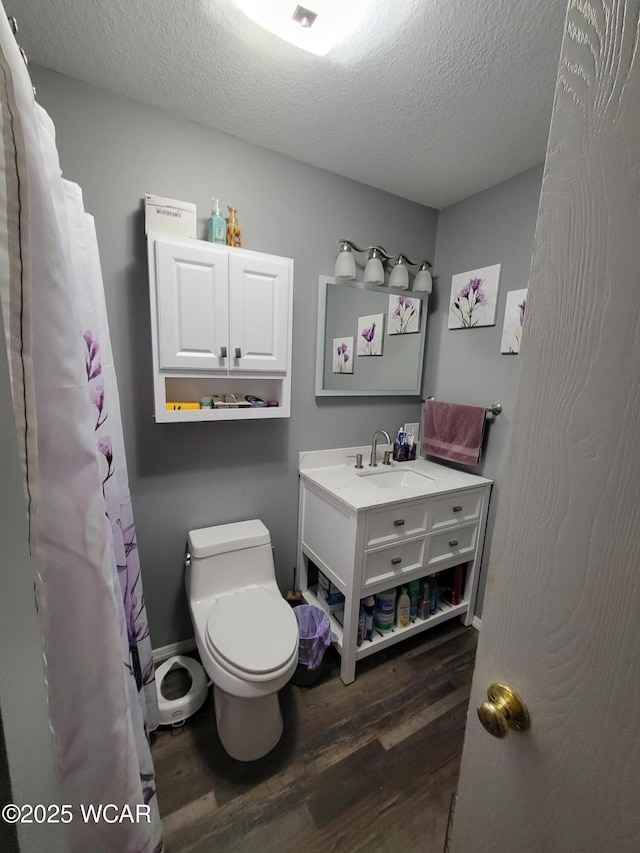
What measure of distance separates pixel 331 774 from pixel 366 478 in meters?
1.19

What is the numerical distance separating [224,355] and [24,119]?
95 cm

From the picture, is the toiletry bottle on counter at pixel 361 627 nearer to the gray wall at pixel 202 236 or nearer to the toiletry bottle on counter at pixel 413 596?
the toiletry bottle on counter at pixel 413 596

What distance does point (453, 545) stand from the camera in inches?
67.8

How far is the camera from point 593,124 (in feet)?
1.12

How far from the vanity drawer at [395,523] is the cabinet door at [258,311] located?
0.79m

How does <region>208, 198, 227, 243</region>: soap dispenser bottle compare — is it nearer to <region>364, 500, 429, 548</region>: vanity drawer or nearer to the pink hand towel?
<region>364, 500, 429, 548</region>: vanity drawer

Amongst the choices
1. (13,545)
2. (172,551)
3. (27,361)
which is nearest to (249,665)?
(172,551)

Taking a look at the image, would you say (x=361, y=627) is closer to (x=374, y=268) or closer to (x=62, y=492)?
(x=62, y=492)

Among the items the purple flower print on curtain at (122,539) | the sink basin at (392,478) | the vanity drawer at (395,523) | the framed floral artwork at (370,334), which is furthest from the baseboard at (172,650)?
the framed floral artwork at (370,334)

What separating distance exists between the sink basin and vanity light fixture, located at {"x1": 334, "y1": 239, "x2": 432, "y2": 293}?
106cm

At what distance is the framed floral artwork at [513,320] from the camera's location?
162 centimetres

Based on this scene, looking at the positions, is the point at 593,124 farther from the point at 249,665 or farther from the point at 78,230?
the point at 249,665

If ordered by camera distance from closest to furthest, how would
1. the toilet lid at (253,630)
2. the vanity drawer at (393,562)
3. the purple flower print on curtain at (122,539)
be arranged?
the purple flower print on curtain at (122,539), the toilet lid at (253,630), the vanity drawer at (393,562)

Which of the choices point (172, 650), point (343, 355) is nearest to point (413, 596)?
point (172, 650)
